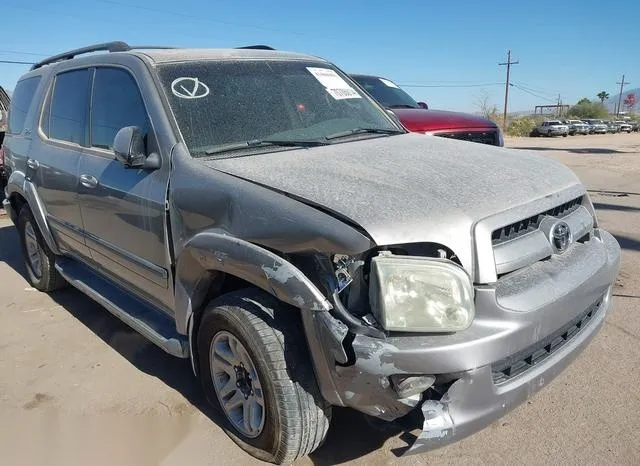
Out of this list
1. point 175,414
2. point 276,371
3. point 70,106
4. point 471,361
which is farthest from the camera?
point 70,106

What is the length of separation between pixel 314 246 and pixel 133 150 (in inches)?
53.9

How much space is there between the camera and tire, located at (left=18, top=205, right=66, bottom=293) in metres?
4.92

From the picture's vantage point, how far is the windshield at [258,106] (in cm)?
300

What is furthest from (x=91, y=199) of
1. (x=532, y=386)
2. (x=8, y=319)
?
(x=532, y=386)

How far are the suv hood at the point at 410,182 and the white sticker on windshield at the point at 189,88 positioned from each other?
1.72 ft

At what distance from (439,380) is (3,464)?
7.33 ft

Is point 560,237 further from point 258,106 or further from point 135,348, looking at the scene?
point 135,348

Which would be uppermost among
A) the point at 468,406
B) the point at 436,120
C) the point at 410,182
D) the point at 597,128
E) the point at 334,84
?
the point at 334,84

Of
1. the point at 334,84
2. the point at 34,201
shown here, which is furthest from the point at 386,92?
the point at 34,201

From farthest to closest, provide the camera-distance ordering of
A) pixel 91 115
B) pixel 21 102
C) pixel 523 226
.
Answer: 1. pixel 21 102
2. pixel 91 115
3. pixel 523 226

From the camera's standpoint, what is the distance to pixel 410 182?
243 centimetres

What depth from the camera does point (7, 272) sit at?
6012 millimetres

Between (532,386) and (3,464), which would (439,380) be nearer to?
(532,386)

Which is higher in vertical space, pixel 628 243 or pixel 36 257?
pixel 36 257
